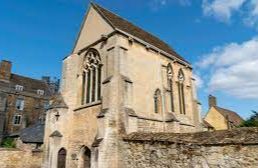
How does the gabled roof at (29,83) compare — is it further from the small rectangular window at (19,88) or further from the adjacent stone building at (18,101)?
the small rectangular window at (19,88)

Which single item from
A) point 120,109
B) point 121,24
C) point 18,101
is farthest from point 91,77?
point 18,101

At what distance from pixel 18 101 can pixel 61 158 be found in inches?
1003

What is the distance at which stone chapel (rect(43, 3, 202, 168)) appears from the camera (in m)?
13.9

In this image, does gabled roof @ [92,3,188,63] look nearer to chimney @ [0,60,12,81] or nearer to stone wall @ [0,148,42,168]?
stone wall @ [0,148,42,168]

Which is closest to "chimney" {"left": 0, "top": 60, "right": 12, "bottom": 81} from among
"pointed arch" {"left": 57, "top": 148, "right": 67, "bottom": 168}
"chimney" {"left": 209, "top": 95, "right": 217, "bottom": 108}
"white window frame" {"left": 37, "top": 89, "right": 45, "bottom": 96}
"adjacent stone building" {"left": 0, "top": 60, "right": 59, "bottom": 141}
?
"adjacent stone building" {"left": 0, "top": 60, "right": 59, "bottom": 141}

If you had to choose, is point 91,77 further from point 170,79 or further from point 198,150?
point 198,150

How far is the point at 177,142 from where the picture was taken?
10.3 meters

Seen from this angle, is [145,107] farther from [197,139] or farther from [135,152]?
[197,139]

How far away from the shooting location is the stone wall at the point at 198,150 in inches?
333

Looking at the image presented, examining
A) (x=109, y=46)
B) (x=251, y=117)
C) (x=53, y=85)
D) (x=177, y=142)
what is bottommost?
(x=177, y=142)

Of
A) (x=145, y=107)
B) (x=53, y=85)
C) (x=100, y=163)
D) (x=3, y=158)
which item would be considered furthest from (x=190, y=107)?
(x=53, y=85)

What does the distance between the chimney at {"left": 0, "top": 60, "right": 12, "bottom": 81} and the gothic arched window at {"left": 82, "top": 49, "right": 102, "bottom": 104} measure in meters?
24.3

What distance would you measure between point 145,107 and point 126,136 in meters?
3.41

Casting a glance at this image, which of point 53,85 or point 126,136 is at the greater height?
point 53,85
